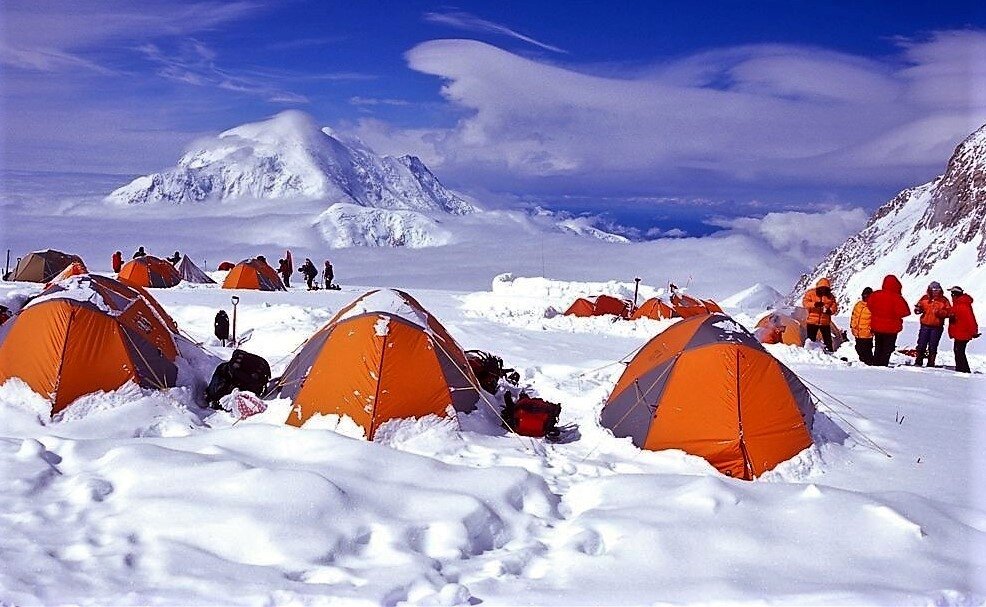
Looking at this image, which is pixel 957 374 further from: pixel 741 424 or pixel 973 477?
pixel 741 424

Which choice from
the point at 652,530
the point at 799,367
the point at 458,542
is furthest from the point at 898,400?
the point at 458,542

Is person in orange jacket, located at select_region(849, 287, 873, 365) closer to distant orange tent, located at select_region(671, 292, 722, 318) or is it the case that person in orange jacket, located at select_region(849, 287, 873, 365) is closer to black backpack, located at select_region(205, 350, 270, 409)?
distant orange tent, located at select_region(671, 292, 722, 318)

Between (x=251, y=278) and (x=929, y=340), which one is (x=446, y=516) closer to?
(x=929, y=340)

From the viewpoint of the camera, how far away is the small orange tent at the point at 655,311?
22859 mm

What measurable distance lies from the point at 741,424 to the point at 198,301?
1772cm

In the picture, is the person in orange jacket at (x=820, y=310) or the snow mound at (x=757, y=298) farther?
the snow mound at (x=757, y=298)

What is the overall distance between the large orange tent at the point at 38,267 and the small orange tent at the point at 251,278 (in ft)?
16.4

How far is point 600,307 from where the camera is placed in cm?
2492

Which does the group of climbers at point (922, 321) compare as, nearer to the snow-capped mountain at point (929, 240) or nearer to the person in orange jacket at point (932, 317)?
the person in orange jacket at point (932, 317)

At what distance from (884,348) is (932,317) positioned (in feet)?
3.51

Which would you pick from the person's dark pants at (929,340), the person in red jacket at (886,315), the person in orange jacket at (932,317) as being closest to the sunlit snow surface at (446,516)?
the person in red jacket at (886,315)

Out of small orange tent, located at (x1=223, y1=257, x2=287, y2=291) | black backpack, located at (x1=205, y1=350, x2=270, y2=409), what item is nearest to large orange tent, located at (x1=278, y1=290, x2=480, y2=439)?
black backpack, located at (x1=205, y1=350, x2=270, y2=409)

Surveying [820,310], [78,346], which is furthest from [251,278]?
[78,346]

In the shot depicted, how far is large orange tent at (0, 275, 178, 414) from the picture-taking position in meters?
8.49
